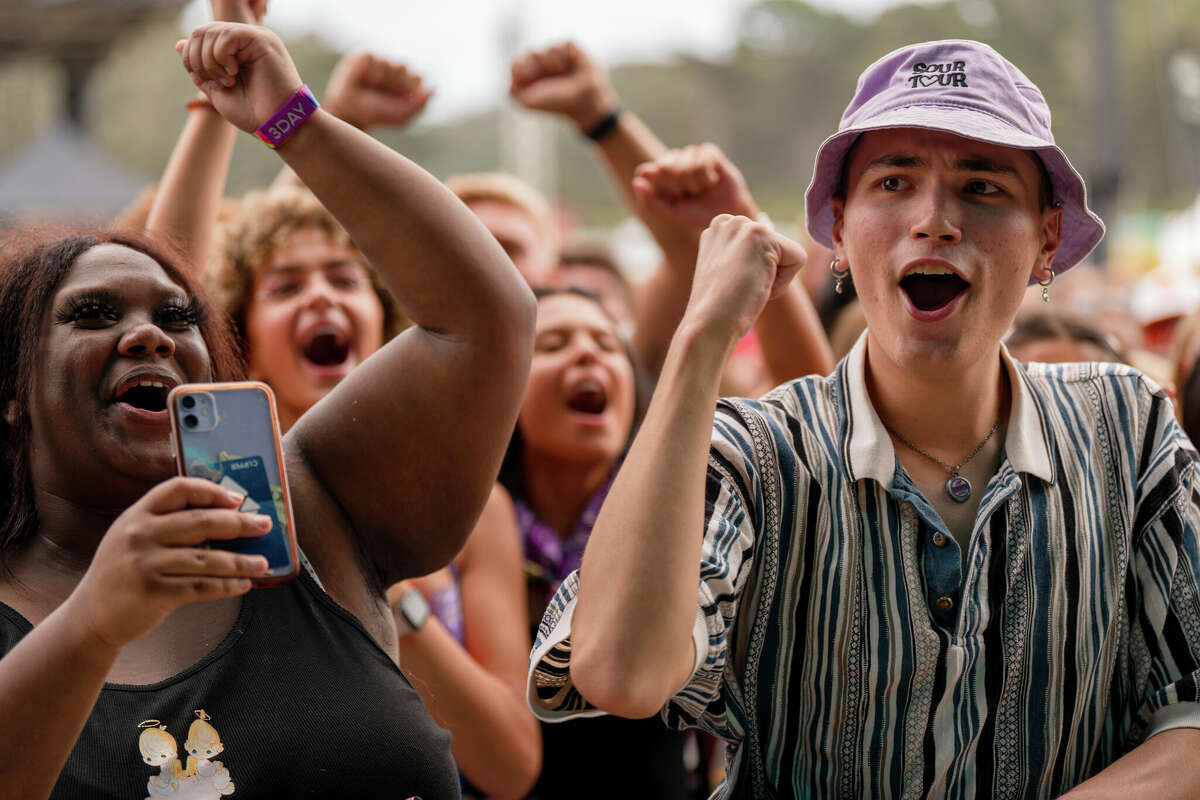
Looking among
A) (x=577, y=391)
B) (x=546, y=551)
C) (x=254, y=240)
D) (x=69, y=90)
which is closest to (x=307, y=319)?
(x=254, y=240)

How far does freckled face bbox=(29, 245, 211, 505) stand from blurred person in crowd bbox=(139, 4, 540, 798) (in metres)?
0.61

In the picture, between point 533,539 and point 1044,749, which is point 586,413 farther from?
point 1044,749

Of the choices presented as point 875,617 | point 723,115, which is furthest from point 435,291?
point 723,115

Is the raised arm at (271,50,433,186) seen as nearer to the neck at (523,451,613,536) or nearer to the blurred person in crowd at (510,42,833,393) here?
the blurred person in crowd at (510,42,833,393)

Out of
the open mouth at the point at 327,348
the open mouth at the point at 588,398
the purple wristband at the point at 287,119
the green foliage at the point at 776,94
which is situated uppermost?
the green foliage at the point at 776,94

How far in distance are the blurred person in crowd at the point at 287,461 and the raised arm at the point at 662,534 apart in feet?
1.30

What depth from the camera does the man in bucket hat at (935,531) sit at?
1.95 metres

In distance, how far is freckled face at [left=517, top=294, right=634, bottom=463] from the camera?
3451 millimetres

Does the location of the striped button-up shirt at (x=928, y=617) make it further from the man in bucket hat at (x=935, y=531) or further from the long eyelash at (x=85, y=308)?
the long eyelash at (x=85, y=308)

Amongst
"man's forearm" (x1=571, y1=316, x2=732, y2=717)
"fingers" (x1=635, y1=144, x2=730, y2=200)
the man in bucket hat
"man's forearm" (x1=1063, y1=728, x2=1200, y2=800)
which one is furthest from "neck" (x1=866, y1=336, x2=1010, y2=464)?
"fingers" (x1=635, y1=144, x2=730, y2=200)

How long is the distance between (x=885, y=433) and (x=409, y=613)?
1081 millimetres

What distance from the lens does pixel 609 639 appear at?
1747 mm

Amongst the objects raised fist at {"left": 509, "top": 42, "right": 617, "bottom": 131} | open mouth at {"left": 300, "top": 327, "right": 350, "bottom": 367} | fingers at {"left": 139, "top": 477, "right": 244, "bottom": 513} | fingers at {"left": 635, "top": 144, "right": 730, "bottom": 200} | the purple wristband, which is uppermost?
raised fist at {"left": 509, "top": 42, "right": 617, "bottom": 131}

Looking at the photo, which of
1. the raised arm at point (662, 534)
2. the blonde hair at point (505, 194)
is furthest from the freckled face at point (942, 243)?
the blonde hair at point (505, 194)
